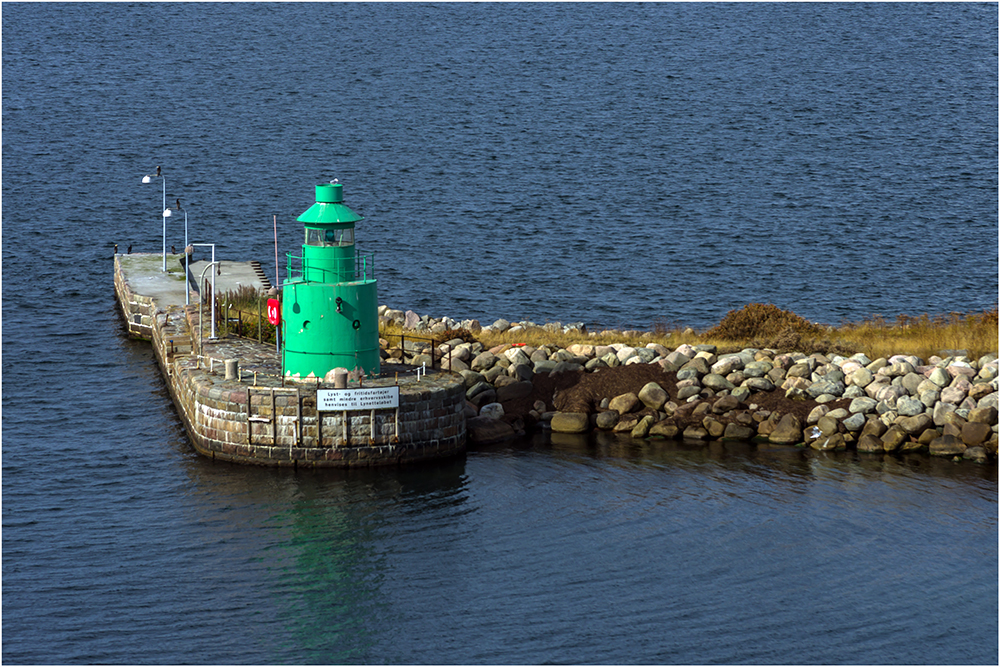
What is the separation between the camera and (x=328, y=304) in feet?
118

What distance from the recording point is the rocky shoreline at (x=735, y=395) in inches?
1476

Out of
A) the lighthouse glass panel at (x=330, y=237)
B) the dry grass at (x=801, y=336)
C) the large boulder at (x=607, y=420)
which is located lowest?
the large boulder at (x=607, y=420)

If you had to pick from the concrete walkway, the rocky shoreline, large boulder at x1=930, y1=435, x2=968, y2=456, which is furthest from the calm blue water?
the concrete walkway

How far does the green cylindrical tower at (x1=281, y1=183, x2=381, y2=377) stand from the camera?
36031 mm

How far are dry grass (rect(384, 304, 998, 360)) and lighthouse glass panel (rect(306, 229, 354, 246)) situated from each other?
8.04m

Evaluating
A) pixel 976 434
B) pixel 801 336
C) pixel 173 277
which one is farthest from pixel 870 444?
pixel 173 277

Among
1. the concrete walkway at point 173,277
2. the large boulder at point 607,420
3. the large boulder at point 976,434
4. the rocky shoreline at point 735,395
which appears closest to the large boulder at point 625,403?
the rocky shoreline at point 735,395

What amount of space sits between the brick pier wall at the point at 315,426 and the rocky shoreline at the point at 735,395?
245 centimetres

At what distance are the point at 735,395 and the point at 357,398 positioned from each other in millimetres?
11559

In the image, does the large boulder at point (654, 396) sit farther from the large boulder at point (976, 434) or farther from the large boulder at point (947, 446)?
the large boulder at point (976, 434)

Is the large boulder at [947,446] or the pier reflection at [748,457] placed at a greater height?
the large boulder at [947,446]

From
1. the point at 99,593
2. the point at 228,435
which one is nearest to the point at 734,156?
the point at 228,435

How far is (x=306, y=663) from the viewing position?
25.5 metres

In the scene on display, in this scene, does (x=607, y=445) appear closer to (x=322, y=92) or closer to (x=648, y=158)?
(x=648, y=158)
